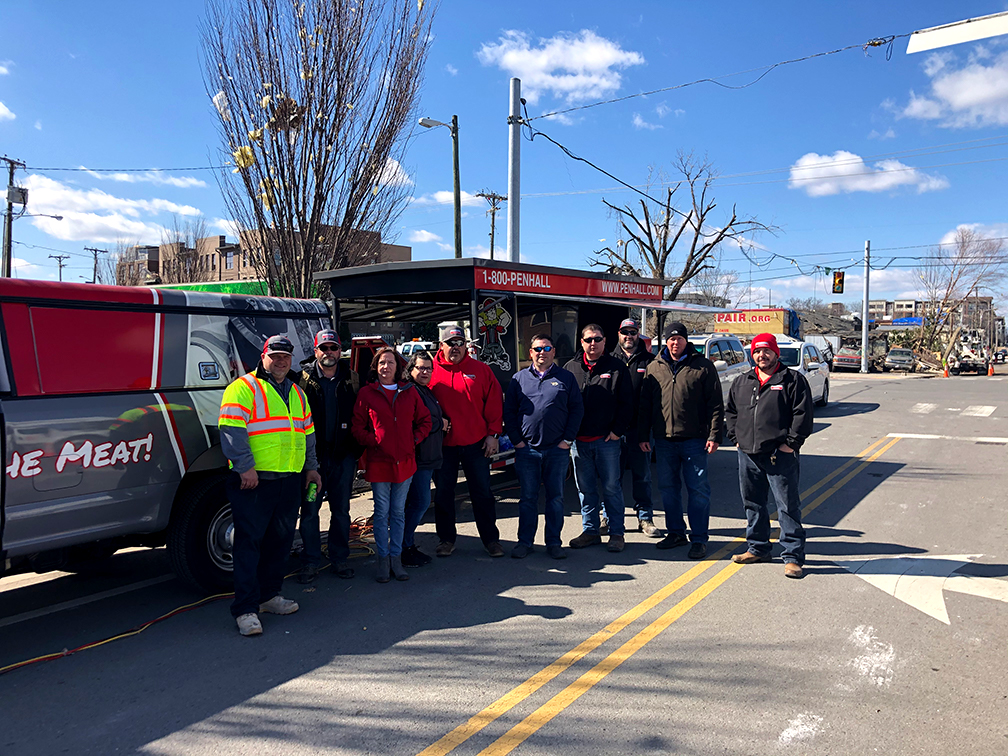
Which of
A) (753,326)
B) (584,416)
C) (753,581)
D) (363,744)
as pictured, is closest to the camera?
(363,744)

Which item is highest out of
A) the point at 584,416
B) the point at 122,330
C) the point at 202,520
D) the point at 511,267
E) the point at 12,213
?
the point at 12,213

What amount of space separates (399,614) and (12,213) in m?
35.6

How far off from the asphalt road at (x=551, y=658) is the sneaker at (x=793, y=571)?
0.10 meters

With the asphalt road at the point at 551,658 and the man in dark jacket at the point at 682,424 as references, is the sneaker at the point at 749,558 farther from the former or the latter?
the man in dark jacket at the point at 682,424

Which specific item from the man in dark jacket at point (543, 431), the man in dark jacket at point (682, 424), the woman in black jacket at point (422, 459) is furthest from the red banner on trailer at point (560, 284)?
the man in dark jacket at point (682, 424)

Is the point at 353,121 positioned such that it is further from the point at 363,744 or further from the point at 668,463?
the point at 363,744

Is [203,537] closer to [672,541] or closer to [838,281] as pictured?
[672,541]

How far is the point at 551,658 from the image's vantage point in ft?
13.6

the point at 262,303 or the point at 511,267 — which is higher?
the point at 511,267

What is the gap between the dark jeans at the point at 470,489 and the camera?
19.9ft

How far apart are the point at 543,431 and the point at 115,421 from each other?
10.4ft

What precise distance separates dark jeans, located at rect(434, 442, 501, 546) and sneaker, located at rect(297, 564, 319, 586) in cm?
114

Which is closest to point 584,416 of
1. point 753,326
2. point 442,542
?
point 442,542

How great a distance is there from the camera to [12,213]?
31.7 meters
